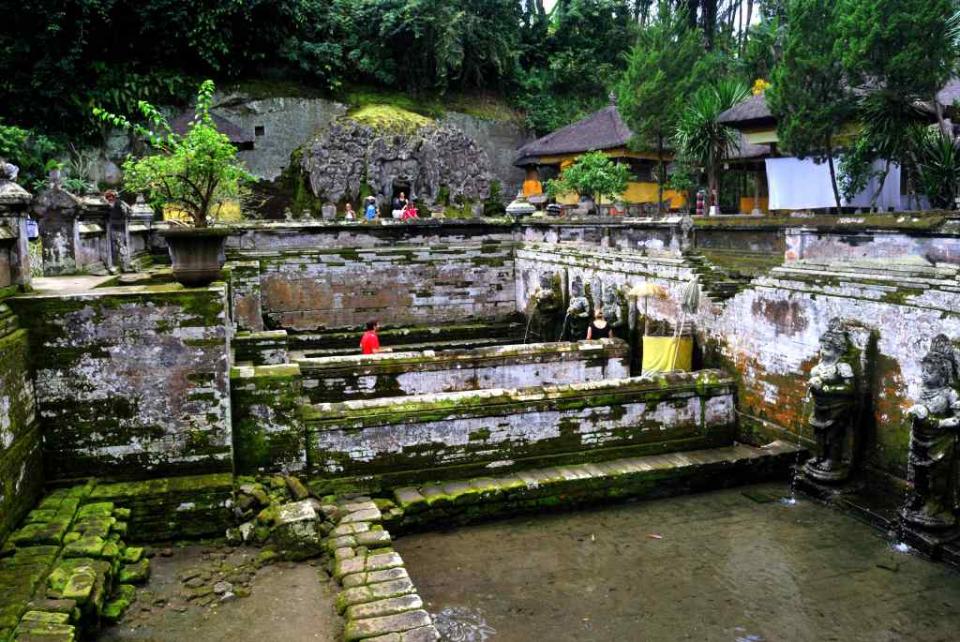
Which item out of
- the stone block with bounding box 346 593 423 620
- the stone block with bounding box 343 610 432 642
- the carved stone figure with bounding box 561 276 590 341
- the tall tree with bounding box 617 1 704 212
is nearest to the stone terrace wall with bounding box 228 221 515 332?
the carved stone figure with bounding box 561 276 590 341

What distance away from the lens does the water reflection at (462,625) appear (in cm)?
547

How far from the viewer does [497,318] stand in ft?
55.9

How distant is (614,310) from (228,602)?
24.8ft

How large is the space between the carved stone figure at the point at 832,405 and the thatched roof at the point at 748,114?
11691 millimetres

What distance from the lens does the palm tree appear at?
17938 millimetres

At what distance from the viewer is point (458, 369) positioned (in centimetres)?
972

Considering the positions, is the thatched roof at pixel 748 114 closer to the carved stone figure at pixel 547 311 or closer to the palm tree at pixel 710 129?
the palm tree at pixel 710 129

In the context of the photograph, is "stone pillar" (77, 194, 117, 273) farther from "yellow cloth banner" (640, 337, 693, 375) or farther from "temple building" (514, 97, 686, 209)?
"temple building" (514, 97, 686, 209)

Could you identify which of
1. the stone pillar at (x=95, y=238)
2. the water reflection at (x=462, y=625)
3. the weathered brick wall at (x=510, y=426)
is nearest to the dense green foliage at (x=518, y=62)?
the weathered brick wall at (x=510, y=426)

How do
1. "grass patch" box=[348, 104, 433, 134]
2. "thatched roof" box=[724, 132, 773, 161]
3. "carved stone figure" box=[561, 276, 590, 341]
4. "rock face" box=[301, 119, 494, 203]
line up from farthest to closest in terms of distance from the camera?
"grass patch" box=[348, 104, 433, 134], "rock face" box=[301, 119, 494, 203], "thatched roof" box=[724, 132, 773, 161], "carved stone figure" box=[561, 276, 590, 341]

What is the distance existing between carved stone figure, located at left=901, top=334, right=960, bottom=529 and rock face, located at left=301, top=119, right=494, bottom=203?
18.2m

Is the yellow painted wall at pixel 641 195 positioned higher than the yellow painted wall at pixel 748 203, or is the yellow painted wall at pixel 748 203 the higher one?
the yellow painted wall at pixel 641 195

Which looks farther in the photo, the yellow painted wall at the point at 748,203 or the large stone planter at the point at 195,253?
the yellow painted wall at the point at 748,203

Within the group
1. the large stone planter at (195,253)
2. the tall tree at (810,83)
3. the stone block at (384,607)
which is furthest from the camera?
the tall tree at (810,83)
